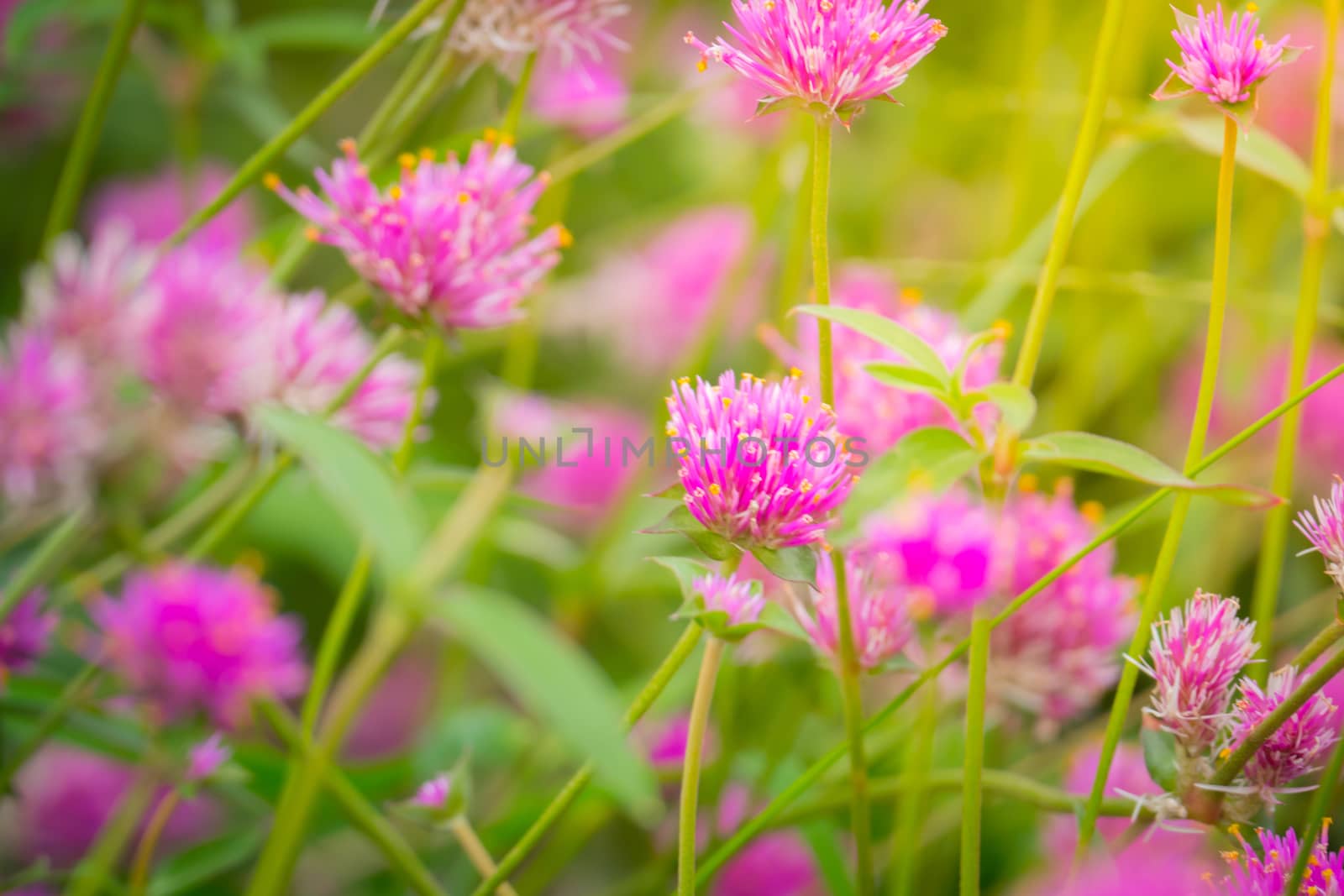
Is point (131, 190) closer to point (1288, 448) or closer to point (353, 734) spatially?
point (353, 734)

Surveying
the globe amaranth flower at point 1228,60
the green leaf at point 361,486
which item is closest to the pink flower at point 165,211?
the green leaf at point 361,486

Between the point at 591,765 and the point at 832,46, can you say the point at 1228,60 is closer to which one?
the point at 832,46

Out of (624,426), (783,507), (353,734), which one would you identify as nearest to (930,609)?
(783,507)

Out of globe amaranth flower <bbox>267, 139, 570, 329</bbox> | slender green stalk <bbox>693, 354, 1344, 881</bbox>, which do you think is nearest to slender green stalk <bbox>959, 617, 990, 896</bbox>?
slender green stalk <bbox>693, 354, 1344, 881</bbox>

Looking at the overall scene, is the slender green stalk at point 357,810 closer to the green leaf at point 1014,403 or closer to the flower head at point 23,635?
the flower head at point 23,635

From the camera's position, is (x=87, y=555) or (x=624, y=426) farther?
(x=624, y=426)

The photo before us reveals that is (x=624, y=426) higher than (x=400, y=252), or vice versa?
(x=400, y=252)

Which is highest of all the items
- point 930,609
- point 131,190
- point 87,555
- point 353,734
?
point 131,190
